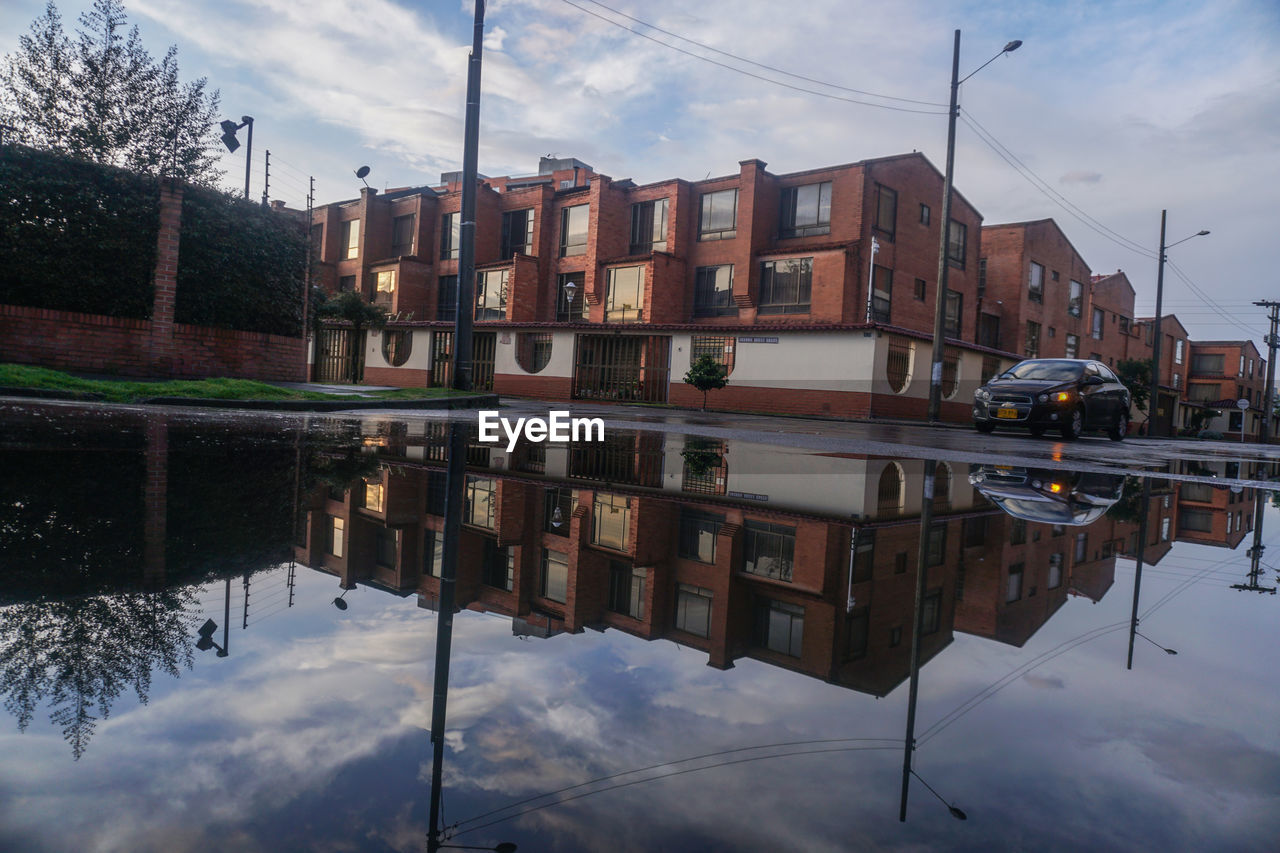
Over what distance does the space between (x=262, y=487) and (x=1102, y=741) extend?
142 inches

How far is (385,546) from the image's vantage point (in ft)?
8.95

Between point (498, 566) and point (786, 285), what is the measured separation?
3135 cm

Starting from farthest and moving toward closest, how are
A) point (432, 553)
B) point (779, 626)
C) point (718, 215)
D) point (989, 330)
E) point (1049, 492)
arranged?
point (989, 330) → point (718, 215) → point (1049, 492) → point (432, 553) → point (779, 626)

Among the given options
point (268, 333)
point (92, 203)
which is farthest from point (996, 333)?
point (92, 203)

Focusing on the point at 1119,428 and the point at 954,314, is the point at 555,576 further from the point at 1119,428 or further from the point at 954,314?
the point at 954,314

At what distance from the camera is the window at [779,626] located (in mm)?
1914

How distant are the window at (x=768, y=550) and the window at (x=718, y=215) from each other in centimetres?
3198

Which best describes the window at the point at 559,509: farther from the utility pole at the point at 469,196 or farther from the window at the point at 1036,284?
the window at the point at 1036,284

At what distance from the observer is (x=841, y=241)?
31609 millimetres

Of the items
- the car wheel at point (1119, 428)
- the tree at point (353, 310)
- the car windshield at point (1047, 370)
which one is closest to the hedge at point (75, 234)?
the tree at point (353, 310)

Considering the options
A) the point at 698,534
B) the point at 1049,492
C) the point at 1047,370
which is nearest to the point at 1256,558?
the point at 1049,492

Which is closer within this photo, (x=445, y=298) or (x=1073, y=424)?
(x=1073, y=424)

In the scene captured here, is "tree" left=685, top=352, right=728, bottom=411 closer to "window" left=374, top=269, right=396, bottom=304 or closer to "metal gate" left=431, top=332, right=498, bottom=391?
"metal gate" left=431, top=332, right=498, bottom=391

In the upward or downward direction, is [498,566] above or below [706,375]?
below
